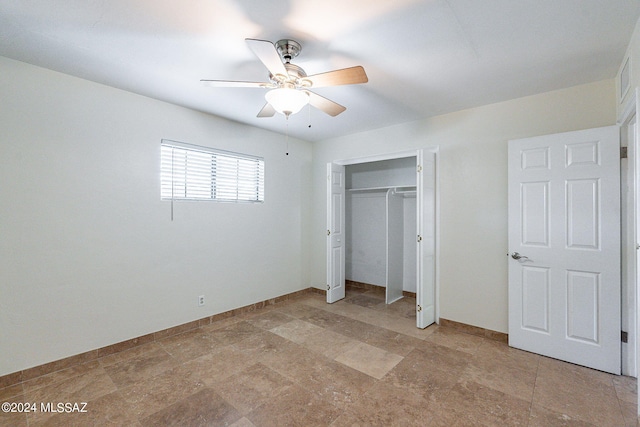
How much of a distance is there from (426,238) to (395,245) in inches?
41.3

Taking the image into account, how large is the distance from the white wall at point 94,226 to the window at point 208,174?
0.34 ft

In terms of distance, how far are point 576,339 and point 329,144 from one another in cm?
380

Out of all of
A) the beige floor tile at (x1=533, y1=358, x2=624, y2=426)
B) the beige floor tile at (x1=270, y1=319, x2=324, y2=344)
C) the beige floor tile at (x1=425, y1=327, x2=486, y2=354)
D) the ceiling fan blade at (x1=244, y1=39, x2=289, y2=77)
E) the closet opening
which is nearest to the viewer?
the ceiling fan blade at (x1=244, y1=39, x2=289, y2=77)

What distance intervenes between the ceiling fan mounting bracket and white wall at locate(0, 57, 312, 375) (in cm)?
180

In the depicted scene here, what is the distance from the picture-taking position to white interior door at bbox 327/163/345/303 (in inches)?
171

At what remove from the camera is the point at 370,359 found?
2662 mm

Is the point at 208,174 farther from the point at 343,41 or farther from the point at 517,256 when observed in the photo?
the point at 517,256

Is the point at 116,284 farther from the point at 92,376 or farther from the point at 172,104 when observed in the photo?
the point at 172,104

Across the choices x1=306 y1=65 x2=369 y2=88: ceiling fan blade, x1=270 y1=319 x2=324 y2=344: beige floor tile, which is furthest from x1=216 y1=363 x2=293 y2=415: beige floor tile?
x1=306 y1=65 x2=369 y2=88: ceiling fan blade

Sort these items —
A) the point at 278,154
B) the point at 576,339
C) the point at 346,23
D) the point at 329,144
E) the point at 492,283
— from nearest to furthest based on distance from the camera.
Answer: the point at 346,23 → the point at 576,339 → the point at 492,283 → the point at 278,154 → the point at 329,144

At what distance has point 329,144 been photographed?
470 cm

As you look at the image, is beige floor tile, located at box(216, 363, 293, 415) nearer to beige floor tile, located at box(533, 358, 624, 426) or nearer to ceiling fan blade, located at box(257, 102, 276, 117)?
beige floor tile, located at box(533, 358, 624, 426)

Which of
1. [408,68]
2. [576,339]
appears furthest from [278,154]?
[576,339]

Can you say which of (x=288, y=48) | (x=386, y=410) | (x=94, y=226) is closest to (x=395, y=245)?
(x=386, y=410)
